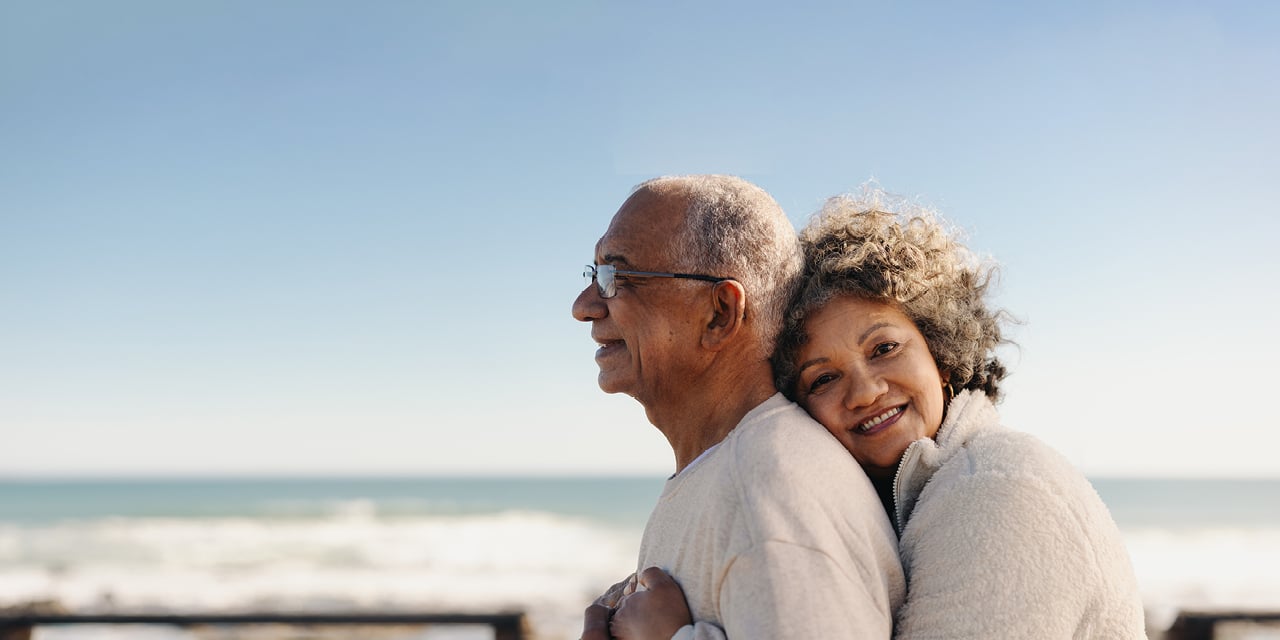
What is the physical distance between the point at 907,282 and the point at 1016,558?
22.8 inches

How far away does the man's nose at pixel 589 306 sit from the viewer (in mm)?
2031

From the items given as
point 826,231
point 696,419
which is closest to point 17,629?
point 696,419

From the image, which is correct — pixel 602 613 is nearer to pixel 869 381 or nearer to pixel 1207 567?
pixel 869 381

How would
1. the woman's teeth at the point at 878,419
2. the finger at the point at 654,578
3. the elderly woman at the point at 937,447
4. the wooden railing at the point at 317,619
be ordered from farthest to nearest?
the wooden railing at the point at 317,619 < the woman's teeth at the point at 878,419 < the finger at the point at 654,578 < the elderly woman at the point at 937,447

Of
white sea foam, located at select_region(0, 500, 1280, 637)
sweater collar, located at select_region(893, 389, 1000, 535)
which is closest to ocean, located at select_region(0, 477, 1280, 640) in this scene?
white sea foam, located at select_region(0, 500, 1280, 637)

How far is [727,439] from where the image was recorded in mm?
1682

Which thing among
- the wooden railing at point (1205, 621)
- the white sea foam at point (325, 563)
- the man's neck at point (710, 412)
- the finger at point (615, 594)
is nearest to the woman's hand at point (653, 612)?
the finger at point (615, 594)

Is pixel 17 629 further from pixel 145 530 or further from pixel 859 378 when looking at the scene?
pixel 145 530

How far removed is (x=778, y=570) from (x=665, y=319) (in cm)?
66

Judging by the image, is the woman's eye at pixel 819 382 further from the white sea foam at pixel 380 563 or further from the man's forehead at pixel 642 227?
the white sea foam at pixel 380 563

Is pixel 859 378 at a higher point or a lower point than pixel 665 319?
lower

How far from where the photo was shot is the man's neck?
1.86 meters

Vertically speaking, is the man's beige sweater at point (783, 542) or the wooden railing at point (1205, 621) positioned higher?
the wooden railing at point (1205, 621)

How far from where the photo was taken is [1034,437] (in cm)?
165
